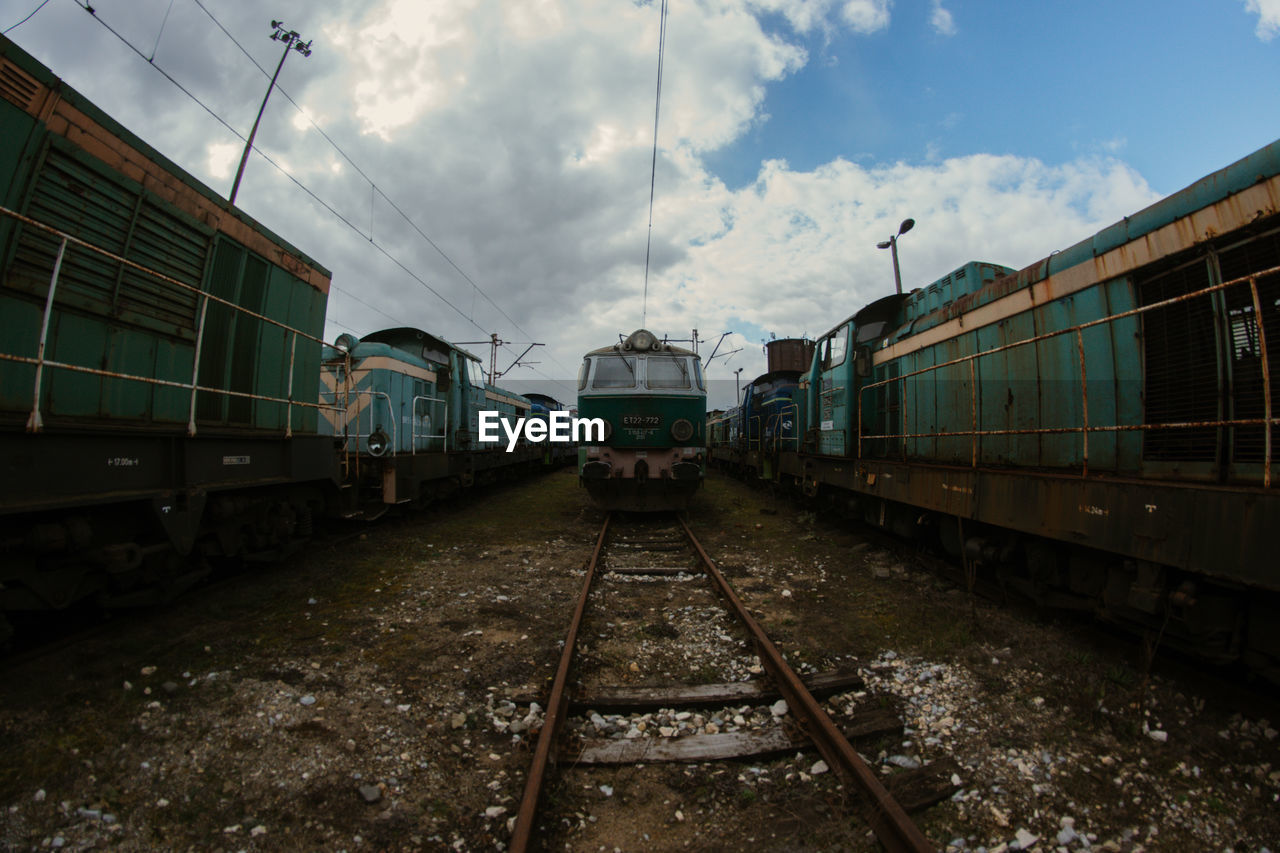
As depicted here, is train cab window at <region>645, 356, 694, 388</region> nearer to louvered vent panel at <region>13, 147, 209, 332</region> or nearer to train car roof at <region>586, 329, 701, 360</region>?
train car roof at <region>586, 329, 701, 360</region>

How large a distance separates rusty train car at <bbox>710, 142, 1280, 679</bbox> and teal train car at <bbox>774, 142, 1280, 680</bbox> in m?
0.01

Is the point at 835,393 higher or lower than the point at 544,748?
higher

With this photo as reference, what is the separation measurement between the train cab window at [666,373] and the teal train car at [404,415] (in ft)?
Result: 12.1

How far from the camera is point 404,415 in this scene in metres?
8.87

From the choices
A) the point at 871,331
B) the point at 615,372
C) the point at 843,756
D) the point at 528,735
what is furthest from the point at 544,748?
the point at 615,372

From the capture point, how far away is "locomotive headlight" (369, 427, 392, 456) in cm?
750

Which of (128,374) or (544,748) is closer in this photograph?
(544,748)

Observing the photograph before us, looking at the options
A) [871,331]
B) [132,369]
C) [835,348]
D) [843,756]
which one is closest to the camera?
[843,756]

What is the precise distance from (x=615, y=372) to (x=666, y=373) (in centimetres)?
Answer: 90

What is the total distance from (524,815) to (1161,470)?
4178 millimetres

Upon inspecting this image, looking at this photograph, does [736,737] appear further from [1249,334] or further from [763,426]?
[763,426]

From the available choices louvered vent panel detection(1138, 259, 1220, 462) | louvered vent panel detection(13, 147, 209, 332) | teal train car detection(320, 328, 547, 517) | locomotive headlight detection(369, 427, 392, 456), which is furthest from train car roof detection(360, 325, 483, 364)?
louvered vent panel detection(1138, 259, 1220, 462)

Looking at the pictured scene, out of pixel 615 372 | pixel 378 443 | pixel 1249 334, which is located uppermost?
pixel 615 372

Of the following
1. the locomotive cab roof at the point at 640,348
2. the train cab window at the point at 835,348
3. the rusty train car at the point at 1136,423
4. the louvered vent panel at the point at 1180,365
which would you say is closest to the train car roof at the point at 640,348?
the locomotive cab roof at the point at 640,348
